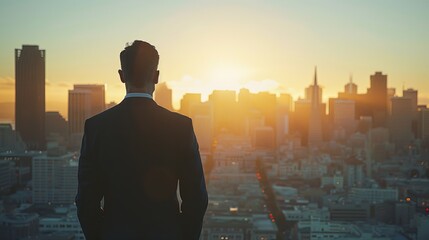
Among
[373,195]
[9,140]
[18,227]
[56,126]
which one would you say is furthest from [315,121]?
[18,227]

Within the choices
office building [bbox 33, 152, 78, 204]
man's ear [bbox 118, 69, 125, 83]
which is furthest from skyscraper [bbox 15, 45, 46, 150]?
man's ear [bbox 118, 69, 125, 83]

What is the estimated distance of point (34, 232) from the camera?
8.02 m

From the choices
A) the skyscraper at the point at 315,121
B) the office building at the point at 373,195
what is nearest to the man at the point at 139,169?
the office building at the point at 373,195

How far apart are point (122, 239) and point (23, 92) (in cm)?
1865

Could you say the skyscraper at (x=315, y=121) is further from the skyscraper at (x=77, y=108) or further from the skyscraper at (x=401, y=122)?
the skyscraper at (x=77, y=108)

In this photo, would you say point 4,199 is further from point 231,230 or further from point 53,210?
point 231,230

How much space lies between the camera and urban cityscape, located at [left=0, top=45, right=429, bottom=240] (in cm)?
877

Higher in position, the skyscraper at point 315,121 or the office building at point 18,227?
the skyscraper at point 315,121

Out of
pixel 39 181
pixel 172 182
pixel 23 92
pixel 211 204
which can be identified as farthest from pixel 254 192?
pixel 172 182

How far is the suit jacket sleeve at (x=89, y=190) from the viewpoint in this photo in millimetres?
925

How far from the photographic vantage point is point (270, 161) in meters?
18.6

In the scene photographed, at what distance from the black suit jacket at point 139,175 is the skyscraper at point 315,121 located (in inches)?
886

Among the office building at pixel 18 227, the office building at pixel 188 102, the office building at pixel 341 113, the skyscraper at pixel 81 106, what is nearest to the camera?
the office building at pixel 18 227

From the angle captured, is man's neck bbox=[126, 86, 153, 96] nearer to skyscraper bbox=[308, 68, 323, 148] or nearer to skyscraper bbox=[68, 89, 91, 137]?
skyscraper bbox=[68, 89, 91, 137]
